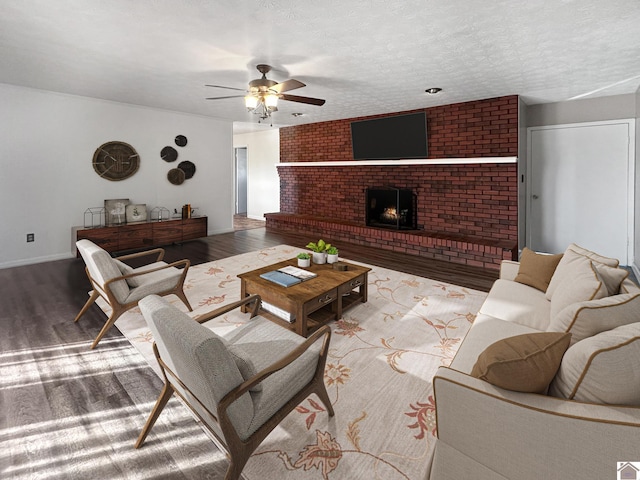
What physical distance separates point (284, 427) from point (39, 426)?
1319 mm

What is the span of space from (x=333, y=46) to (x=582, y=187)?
445 cm

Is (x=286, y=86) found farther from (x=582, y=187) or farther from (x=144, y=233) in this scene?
(x=582, y=187)

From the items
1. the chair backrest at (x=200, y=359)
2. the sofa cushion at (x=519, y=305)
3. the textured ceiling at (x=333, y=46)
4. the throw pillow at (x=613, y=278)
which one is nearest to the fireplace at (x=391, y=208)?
the textured ceiling at (x=333, y=46)

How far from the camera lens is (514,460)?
109 centimetres

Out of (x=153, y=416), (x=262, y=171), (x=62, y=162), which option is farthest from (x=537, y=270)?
(x=262, y=171)

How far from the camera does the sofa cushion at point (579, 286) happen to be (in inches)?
69.8

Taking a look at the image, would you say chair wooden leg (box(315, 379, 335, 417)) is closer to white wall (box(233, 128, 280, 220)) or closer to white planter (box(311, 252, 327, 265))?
white planter (box(311, 252, 327, 265))

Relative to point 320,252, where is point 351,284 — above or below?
below

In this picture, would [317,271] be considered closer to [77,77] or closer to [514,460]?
[514,460]

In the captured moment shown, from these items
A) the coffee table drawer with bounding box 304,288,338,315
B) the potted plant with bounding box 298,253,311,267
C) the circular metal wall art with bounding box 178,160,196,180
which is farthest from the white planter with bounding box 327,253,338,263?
the circular metal wall art with bounding box 178,160,196,180

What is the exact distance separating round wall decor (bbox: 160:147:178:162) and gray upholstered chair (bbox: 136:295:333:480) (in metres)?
5.59

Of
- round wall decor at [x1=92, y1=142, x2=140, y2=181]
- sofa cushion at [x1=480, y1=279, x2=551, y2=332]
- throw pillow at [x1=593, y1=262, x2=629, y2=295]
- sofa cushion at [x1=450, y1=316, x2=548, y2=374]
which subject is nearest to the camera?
sofa cushion at [x1=450, y1=316, x2=548, y2=374]

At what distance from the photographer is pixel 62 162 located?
5.11 metres

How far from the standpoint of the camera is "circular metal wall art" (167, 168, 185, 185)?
648cm
